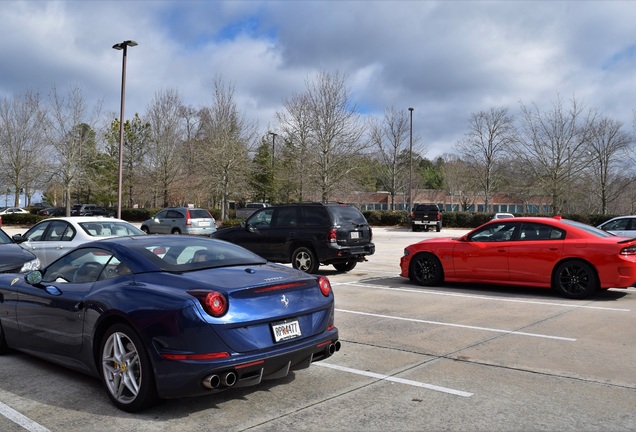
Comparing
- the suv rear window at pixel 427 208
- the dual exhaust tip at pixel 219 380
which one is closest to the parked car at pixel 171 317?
the dual exhaust tip at pixel 219 380

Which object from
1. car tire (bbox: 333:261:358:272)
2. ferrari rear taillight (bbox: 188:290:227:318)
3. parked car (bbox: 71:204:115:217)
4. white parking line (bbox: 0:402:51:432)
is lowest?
white parking line (bbox: 0:402:51:432)

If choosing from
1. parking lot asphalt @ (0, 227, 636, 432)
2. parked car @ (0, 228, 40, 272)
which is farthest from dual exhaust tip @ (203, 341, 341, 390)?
parked car @ (0, 228, 40, 272)

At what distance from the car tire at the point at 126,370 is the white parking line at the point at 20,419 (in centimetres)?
59

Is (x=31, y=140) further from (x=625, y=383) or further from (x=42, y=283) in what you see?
(x=625, y=383)

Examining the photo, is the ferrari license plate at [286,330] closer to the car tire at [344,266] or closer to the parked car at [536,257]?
the parked car at [536,257]

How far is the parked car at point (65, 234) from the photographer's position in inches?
436

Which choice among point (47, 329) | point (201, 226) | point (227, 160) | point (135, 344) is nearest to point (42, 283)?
point (47, 329)

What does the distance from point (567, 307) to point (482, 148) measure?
4617 cm

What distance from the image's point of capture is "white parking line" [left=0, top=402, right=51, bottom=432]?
160 inches

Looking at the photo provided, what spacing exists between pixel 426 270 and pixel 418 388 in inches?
268

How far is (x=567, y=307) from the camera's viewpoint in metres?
9.07

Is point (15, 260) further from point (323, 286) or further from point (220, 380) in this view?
point (220, 380)

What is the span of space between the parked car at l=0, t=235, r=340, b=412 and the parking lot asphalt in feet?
0.91

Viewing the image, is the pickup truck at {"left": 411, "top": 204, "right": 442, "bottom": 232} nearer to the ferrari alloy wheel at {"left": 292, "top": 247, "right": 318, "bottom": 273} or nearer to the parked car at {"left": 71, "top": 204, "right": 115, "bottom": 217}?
the ferrari alloy wheel at {"left": 292, "top": 247, "right": 318, "bottom": 273}
